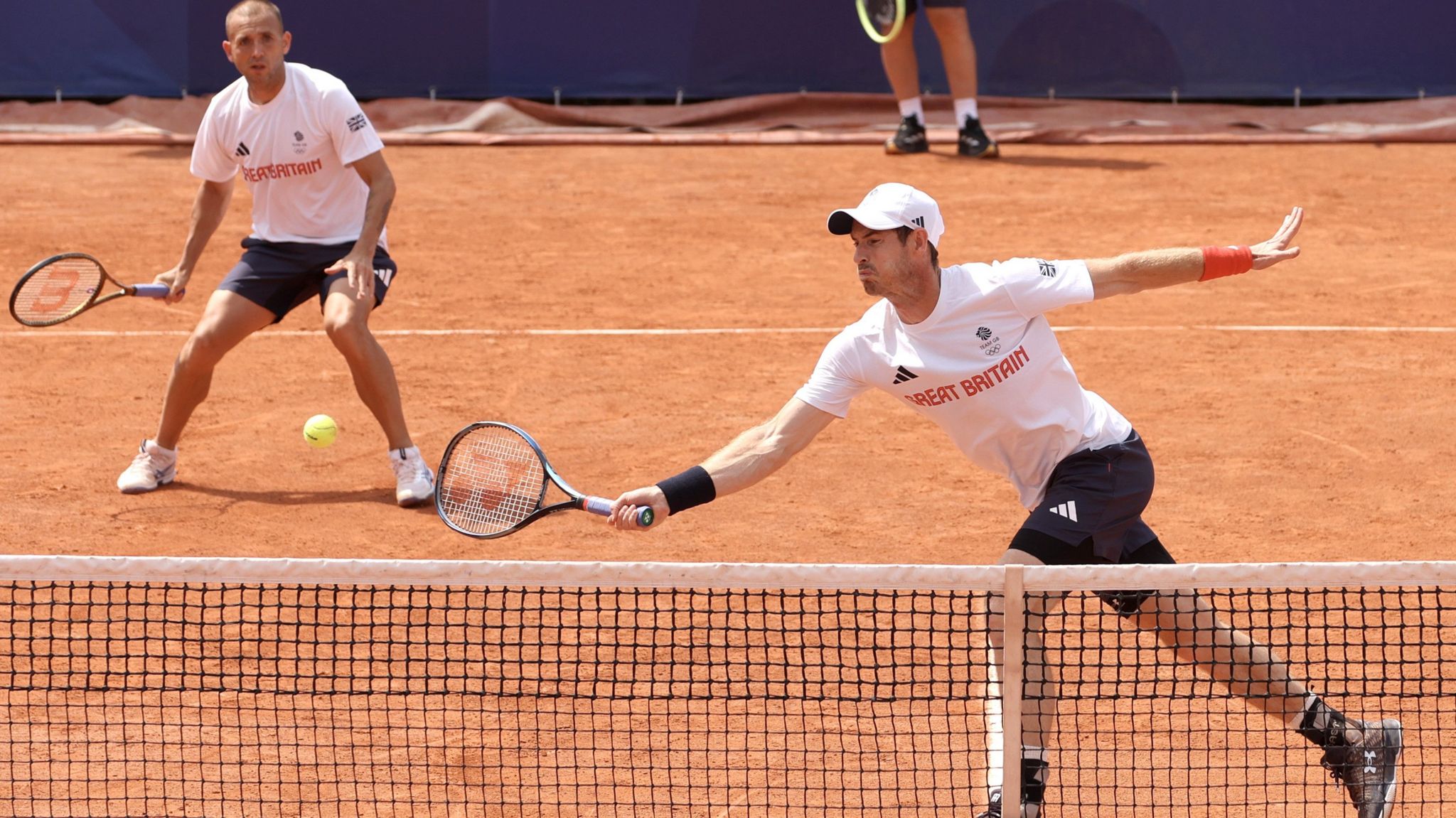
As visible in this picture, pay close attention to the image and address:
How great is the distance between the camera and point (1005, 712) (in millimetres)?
4246

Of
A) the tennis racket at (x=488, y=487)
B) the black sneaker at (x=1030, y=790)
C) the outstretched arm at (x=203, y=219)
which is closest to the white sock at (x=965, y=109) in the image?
the outstretched arm at (x=203, y=219)

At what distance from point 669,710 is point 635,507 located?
0.98 meters

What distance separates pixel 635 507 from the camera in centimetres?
466

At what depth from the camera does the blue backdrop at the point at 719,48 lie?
15.1 metres

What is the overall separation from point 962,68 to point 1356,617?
8.94 meters

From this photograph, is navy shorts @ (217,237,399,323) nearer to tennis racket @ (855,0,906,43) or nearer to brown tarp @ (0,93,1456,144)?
tennis racket @ (855,0,906,43)

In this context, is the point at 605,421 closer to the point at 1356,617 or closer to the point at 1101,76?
the point at 1356,617

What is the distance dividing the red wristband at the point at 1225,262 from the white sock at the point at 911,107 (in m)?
9.69

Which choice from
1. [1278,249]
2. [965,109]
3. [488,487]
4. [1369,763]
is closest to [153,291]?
[488,487]

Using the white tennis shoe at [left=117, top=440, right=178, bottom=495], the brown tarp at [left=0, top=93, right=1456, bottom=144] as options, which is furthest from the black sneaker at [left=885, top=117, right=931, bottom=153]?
the white tennis shoe at [left=117, top=440, right=178, bottom=495]

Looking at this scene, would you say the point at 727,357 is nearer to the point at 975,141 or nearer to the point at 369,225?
the point at 369,225

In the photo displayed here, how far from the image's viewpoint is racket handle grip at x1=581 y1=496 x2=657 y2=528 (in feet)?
15.3

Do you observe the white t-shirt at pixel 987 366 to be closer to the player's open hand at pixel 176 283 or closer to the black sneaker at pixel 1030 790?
the black sneaker at pixel 1030 790

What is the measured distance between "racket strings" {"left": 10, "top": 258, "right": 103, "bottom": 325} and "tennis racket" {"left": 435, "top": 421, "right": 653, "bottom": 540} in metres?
2.73
